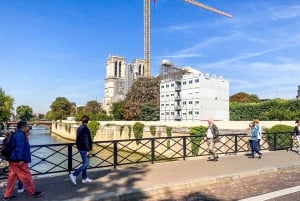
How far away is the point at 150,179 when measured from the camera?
8961mm

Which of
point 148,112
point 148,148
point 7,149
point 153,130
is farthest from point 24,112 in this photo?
point 7,149

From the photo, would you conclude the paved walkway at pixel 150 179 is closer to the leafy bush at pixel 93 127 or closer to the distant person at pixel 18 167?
the distant person at pixel 18 167

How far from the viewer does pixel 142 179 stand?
8961mm

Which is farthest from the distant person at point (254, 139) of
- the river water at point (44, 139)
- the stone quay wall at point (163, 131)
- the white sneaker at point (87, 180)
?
the river water at point (44, 139)

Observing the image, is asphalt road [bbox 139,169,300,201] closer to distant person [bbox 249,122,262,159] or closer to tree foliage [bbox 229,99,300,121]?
distant person [bbox 249,122,262,159]

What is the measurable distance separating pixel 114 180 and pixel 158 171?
183cm

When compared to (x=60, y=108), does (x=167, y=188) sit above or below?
below

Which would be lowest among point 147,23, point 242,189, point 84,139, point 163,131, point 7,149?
point 242,189

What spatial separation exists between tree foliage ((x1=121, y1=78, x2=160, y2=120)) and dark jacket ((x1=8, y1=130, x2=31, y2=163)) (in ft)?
197

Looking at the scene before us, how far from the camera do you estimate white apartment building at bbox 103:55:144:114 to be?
150125 millimetres

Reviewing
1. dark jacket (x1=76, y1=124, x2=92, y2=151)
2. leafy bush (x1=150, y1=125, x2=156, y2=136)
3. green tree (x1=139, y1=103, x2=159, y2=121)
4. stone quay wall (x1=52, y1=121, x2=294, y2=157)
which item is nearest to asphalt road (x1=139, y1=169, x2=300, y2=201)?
dark jacket (x1=76, y1=124, x2=92, y2=151)

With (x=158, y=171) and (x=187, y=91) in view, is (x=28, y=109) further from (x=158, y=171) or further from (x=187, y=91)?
(x=158, y=171)

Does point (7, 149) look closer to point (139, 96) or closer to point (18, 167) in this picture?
point (18, 167)

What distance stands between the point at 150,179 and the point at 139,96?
199 feet
